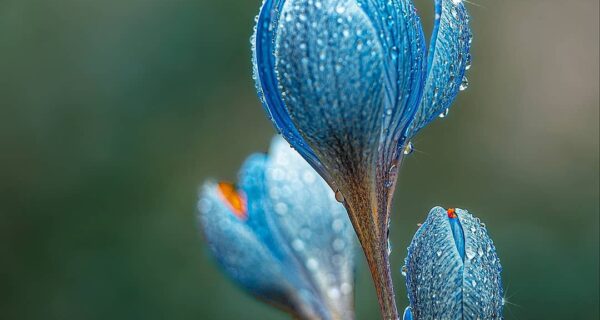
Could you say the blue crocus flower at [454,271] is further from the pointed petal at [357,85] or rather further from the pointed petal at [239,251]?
the pointed petal at [239,251]

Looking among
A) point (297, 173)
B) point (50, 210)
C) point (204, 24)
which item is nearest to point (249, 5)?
point (204, 24)

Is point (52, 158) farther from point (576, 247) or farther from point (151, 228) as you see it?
point (576, 247)

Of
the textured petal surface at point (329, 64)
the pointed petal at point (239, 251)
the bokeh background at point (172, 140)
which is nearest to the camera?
the textured petal surface at point (329, 64)

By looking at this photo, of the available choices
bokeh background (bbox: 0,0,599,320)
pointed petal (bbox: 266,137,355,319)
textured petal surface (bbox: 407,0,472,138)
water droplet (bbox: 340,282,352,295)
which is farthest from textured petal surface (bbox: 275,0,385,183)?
bokeh background (bbox: 0,0,599,320)

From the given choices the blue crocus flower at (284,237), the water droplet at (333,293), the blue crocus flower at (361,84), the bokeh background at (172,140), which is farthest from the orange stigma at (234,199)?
the bokeh background at (172,140)

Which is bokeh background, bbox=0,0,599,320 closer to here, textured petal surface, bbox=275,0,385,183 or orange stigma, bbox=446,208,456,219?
orange stigma, bbox=446,208,456,219

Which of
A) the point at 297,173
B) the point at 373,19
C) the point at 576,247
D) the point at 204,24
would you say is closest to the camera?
the point at 373,19

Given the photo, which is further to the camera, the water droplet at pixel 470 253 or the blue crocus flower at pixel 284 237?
the blue crocus flower at pixel 284 237
